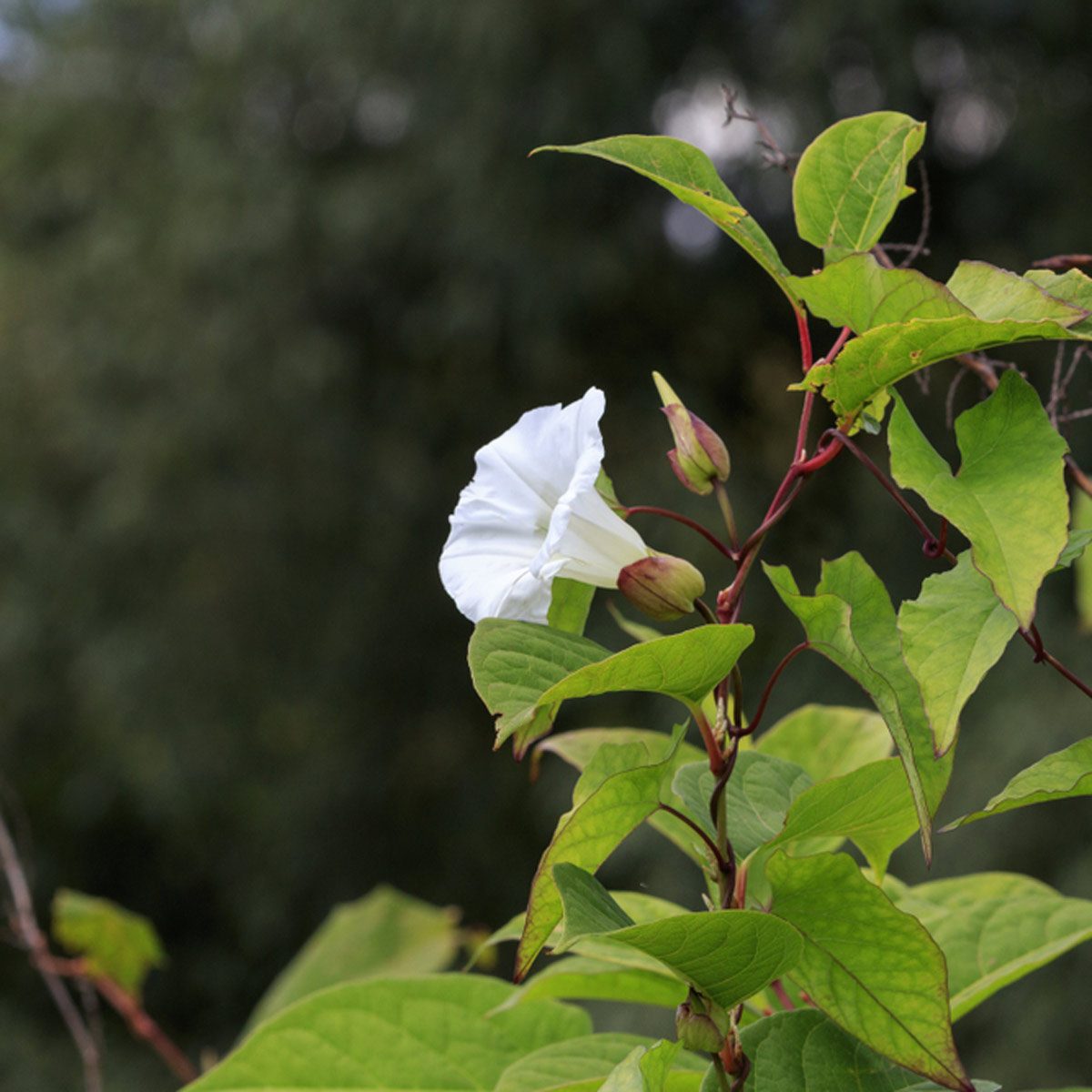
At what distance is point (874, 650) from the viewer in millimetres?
354

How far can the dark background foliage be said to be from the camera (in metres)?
4.02

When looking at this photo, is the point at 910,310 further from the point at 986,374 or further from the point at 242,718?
the point at 242,718

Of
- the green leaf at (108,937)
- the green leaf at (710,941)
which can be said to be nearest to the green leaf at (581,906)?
the green leaf at (710,941)

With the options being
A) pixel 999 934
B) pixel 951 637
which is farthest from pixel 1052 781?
pixel 999 934

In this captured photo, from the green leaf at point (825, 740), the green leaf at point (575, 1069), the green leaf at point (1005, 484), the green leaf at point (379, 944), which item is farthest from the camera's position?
the green leaf at point (379, 944)

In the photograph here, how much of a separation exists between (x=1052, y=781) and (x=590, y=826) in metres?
0.12

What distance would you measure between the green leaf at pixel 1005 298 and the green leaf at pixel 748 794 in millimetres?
158

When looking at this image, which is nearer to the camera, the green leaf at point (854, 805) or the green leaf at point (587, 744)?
the green leaf at point (854, 805)

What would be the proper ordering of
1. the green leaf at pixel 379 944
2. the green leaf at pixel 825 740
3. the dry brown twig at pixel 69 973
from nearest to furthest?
the green leaf at pixel 825 740, the dry brown twig at pixel 69 973, the green leaf at pixel 379 944

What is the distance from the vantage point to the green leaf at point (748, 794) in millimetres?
398

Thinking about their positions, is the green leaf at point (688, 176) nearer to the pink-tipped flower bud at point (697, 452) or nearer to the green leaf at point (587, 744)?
the pink-tipped flower bud at point (697, 452)

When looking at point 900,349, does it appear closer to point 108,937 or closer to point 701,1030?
point 701,1030

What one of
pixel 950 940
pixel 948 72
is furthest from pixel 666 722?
pixel 950 940

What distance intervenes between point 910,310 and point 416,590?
4.99m
